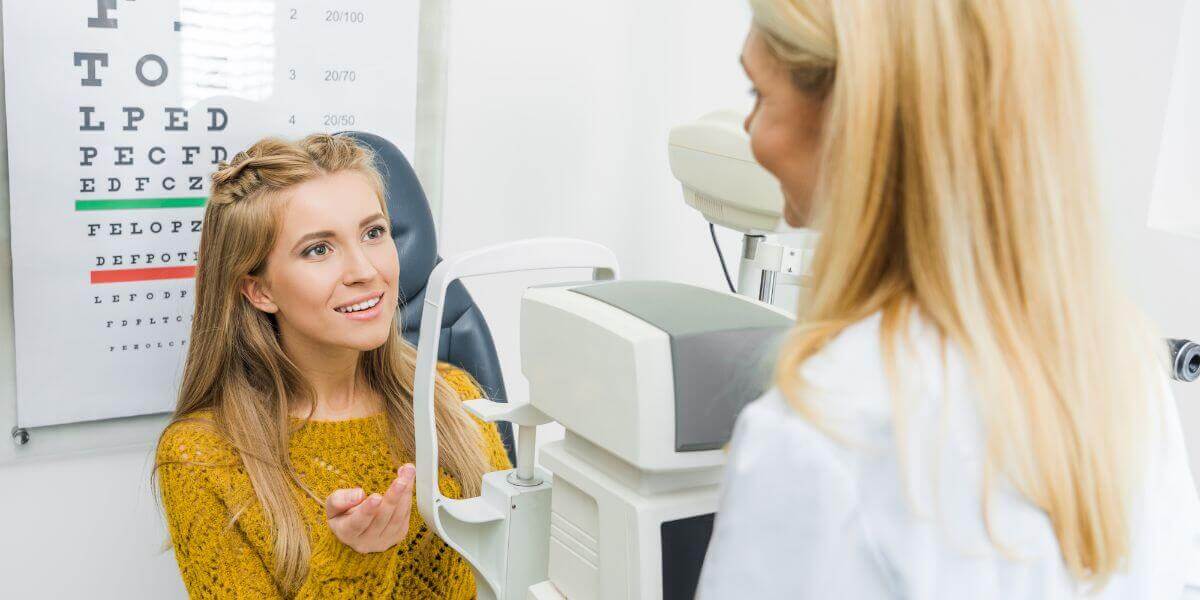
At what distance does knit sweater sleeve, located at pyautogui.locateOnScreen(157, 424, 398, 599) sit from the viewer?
120 cm

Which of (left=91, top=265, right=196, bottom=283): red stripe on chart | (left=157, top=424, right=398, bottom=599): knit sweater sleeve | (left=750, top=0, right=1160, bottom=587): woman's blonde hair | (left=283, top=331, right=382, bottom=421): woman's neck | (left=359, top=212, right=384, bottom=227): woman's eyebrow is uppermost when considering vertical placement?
(left=750, top=0, right=1160, bottom=587): woman's blonde hair

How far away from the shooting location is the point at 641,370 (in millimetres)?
736

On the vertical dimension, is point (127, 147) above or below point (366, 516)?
above

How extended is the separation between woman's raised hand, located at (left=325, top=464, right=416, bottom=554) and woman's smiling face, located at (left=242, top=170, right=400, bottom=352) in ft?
0.82

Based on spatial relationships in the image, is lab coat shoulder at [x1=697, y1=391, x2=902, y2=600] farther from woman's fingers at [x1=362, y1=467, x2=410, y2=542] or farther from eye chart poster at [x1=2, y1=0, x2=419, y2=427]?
eye chart poster at [x1=2, y1=0, x2=419, y2=427]

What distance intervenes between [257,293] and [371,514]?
40 cm

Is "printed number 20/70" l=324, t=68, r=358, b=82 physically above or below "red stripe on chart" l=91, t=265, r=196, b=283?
above

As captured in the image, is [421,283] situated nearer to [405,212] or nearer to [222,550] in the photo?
[405,212]

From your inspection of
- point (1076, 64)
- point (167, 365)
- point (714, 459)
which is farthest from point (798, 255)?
point (167, 365)

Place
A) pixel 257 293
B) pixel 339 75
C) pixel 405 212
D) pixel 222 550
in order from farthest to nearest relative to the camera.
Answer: pixel 339 75
pixel 405 212
pixel 257 293
pixel 222 550

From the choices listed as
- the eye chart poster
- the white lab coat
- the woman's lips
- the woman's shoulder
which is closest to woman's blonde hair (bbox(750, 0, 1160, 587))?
the white lab coat

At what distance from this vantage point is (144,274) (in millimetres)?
1628

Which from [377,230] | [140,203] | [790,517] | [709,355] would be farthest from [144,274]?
[790,517]

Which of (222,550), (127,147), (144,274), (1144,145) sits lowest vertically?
(222,550)
